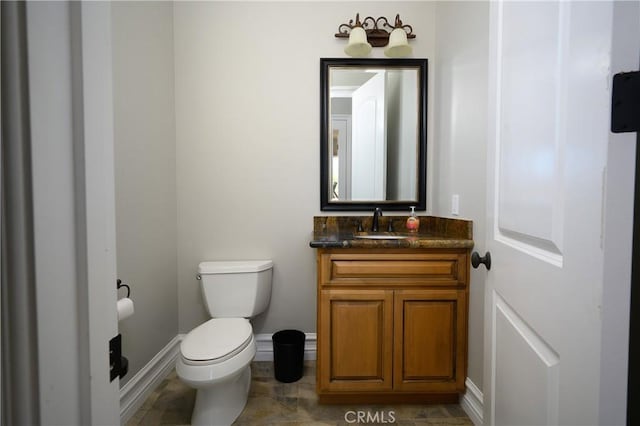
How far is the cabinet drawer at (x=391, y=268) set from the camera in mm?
1562

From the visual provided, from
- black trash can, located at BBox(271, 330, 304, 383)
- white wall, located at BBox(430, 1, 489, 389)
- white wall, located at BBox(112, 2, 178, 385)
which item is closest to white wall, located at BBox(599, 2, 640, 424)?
white wall, located at BBox(430, 1, 489, 389)

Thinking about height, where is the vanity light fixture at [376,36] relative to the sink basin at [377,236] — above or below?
above

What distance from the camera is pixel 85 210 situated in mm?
402

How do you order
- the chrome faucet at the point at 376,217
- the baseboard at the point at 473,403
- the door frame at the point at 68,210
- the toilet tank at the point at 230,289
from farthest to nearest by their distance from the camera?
the chrome faucet at the point at 376,217, the toilet tank at the point at 230,289, the baseboard at the point at 473,403, the door frame at the point at 68,210

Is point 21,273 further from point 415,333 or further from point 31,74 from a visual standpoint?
point 415,333

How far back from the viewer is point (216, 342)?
1.48m

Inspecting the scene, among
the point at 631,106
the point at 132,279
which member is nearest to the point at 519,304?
the point at 631,106

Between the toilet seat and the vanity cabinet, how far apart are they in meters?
0.42

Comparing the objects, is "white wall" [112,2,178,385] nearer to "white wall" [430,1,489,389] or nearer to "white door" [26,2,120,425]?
"white door" [26,2,120,425]

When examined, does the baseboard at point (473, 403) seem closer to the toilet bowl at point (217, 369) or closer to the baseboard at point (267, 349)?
the baseboard at point (267, 349)

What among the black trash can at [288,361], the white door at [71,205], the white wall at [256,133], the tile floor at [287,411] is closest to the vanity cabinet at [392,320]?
the tile floor at [287,411]

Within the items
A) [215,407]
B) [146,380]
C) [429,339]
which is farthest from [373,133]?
[146,380]

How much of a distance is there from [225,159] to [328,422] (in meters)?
1.71

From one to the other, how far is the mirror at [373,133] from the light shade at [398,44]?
98 millimetres
